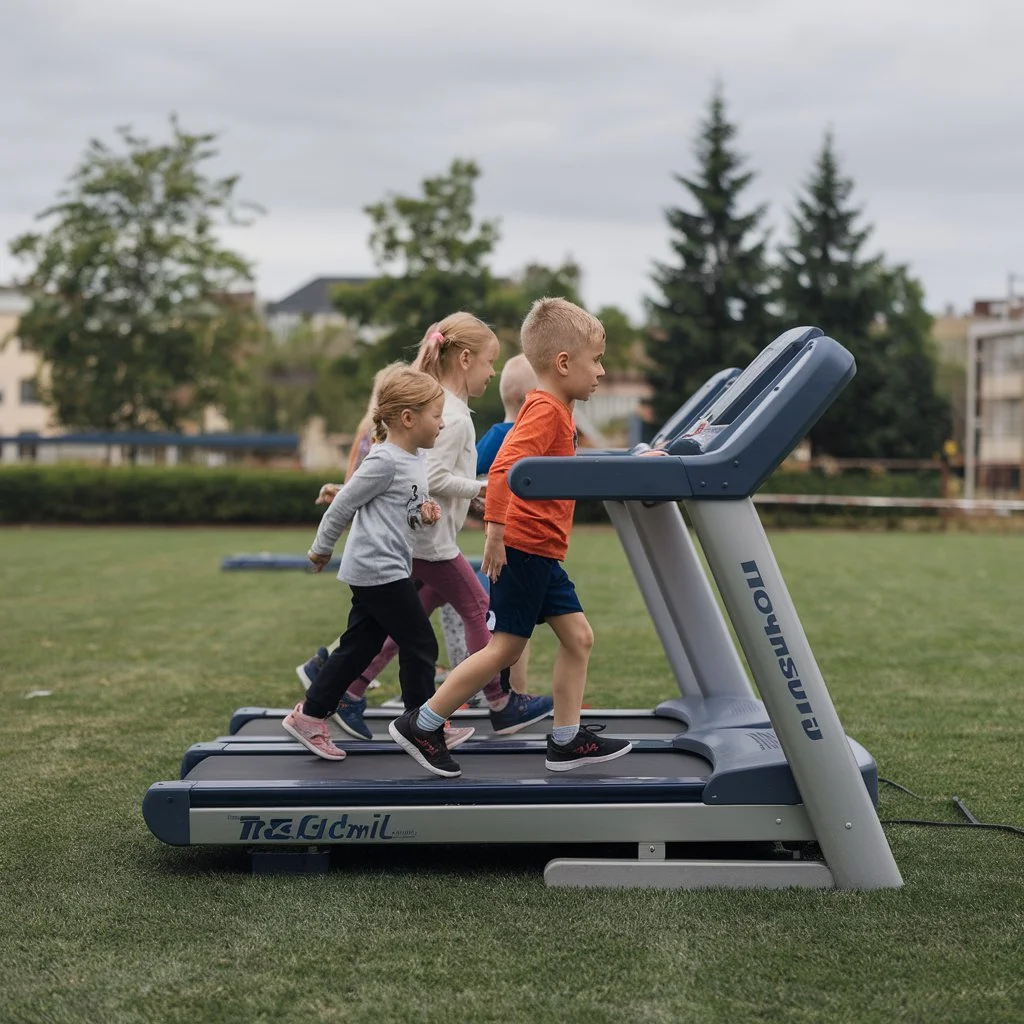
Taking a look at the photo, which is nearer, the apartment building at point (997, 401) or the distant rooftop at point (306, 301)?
the apartment building at point (997, 401)

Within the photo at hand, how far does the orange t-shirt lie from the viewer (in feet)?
12.8

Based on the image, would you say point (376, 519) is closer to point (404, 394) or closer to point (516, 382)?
point (404, 394)

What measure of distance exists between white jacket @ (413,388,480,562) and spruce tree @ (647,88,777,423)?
28134 mm

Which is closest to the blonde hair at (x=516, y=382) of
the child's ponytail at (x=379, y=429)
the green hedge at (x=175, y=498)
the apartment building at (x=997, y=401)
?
the child's ponytail at (x=379, y=429)

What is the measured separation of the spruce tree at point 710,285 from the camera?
110 feet

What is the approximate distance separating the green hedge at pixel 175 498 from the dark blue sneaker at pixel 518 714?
19751 mm

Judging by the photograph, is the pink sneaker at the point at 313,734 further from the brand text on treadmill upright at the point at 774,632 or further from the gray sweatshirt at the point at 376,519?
the brand text on treadmill upright at the point at 774,632

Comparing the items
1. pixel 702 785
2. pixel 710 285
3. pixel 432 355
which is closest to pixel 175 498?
pixel 710 285

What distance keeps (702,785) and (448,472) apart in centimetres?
179

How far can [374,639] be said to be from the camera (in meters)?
4.23

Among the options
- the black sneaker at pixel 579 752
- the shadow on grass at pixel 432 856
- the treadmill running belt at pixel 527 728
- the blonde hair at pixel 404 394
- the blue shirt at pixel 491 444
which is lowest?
the shadow on grass at pixel 432 856

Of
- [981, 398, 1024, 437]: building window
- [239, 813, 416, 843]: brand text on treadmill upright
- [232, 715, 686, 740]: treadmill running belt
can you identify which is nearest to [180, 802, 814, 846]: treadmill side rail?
[239, 813, 416, 843]: brand text on treadmill upright

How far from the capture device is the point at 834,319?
36.1 meters

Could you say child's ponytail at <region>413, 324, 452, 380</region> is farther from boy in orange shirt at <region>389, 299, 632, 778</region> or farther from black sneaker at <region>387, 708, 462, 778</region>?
black sneaker at <region>387, 708, 462, 778</region>
